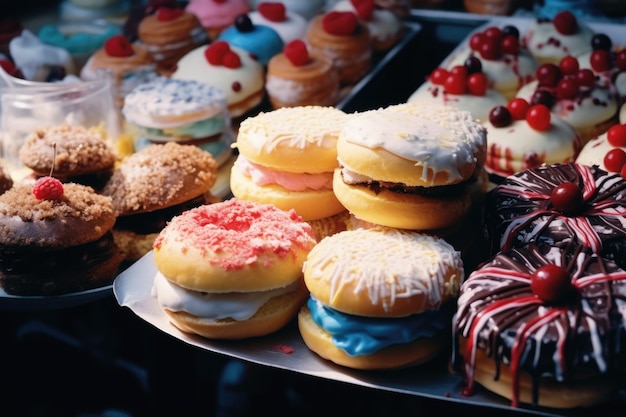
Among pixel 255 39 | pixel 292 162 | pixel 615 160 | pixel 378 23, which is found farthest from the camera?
pixel 378 23

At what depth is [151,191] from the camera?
2.52 meters

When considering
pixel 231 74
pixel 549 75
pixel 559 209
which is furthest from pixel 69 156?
pixel 549 75

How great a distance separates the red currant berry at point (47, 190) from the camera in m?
2.29

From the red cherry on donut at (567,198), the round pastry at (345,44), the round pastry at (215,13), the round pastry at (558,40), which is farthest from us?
the round pastry at (215,13)

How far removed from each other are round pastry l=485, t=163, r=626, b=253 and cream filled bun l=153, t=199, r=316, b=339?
22.6 inches

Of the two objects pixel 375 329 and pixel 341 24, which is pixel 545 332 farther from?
pixel 341 24

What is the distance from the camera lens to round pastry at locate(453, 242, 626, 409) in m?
1.64

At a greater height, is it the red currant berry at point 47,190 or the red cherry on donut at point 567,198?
the red cherry on donut at point 567,198

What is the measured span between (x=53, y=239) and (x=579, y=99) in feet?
7.27

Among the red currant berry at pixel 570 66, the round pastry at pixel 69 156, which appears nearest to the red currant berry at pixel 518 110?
the red currant berry at pixel 570 66

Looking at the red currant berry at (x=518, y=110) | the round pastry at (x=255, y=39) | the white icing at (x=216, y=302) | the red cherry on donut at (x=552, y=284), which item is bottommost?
the round pastry at (x=255, y=39)

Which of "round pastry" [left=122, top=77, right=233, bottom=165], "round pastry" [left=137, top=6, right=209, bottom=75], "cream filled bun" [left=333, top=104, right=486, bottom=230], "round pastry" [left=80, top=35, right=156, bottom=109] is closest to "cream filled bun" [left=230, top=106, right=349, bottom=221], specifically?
"cream filled bun" [left=333, top=104, right=486, bottom=230]

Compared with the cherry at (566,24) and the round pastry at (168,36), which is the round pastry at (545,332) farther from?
the round pastry at (168,36)

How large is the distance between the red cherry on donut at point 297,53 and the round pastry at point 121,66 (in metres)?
0.69
